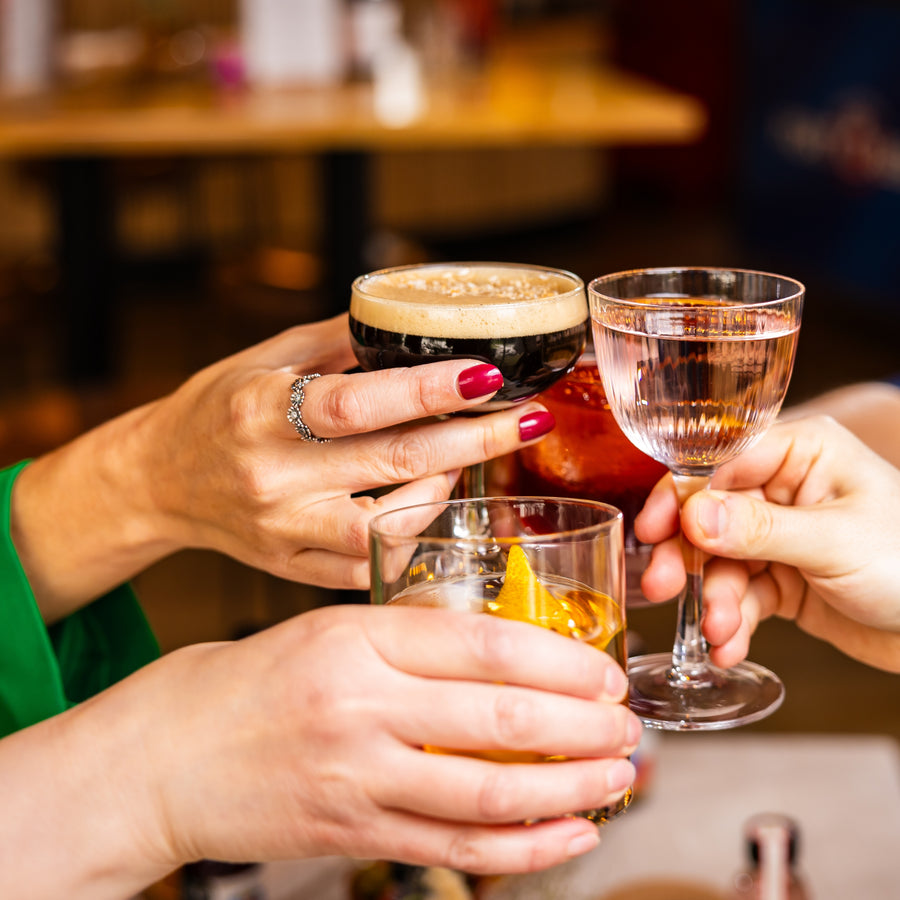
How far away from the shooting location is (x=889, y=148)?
5.12 metres

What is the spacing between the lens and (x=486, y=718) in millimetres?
581

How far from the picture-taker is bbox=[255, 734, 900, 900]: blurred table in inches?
56.5

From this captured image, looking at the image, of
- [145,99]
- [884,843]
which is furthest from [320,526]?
[145,99]

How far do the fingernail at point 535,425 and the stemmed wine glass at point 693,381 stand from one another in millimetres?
55

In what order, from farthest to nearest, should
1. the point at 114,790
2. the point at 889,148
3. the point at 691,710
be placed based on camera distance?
the point at 889,148, the point at 691,710, the point at 114,790

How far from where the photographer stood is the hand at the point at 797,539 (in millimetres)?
822

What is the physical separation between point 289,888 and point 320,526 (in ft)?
2.62

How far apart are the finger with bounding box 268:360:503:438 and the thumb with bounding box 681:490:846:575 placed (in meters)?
0.17

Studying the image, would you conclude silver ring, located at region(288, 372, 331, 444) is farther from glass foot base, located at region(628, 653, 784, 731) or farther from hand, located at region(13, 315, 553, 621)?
glass foot base, located at region(628, 653, 784, 731)

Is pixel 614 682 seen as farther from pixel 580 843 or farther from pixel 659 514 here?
pixel 659 514

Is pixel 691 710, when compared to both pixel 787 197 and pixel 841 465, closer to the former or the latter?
pixel 841 465

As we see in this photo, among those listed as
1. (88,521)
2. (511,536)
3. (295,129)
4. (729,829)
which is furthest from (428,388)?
(295,129)

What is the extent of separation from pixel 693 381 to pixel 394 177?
6561 millimetres

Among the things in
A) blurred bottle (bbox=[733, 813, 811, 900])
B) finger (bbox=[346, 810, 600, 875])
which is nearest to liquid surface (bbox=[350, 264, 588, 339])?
finger (bbox=[346, 810, 600, 875])
